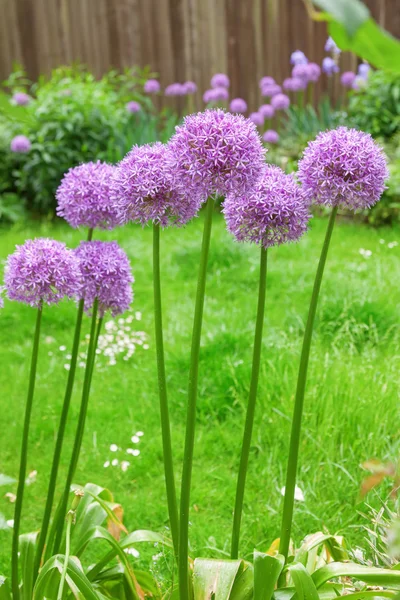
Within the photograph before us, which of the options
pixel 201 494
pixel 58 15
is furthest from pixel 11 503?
pixel 58 15

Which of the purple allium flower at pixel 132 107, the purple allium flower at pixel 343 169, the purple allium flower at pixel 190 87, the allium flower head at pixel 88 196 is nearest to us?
the purple allium flower at pixel 343 169

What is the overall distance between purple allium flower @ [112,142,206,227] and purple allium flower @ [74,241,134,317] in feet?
0.67

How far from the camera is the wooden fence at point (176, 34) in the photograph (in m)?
6.95

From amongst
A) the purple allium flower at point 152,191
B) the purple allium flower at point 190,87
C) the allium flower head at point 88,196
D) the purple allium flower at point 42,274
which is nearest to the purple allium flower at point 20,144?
the purple allium flower at point 190,87

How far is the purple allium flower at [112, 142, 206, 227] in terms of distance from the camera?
1.21 meters

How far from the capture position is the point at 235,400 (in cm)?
284

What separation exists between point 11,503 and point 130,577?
1.06 metres

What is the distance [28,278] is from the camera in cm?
139

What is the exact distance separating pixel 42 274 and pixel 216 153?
47cm

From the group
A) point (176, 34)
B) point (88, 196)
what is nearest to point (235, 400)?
point (88, 196)

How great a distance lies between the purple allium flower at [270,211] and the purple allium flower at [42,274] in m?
0.34

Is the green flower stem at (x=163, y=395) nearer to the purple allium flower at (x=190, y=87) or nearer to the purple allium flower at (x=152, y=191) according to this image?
the purple allium flower at (x=152, y=191)

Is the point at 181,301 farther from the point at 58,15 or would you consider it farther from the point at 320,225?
the point at 58,15

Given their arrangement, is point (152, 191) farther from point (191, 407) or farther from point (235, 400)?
point (235, 400)
